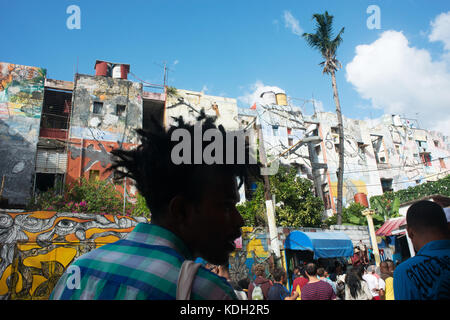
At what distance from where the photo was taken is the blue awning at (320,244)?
14.5 meters

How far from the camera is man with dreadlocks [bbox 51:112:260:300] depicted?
1054 millimetres

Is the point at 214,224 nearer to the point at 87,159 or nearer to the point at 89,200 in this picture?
the point at 89,200

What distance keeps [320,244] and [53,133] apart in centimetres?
1801

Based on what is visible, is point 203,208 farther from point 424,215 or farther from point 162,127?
point 424,215

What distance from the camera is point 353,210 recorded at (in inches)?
1005

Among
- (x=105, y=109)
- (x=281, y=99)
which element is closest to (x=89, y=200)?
(x=105, y=109)

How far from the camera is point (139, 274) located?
108cm

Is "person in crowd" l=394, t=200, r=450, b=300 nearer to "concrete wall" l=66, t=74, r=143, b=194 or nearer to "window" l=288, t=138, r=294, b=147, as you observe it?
"concrete wall" l=66, t=74, r=143, b=194

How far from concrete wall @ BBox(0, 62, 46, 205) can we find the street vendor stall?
1551cm

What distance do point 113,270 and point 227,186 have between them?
63cm

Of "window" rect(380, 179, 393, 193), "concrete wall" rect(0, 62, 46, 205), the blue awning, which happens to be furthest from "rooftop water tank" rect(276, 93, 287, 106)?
"concrete wall" rect(0, 62, 46, 205)

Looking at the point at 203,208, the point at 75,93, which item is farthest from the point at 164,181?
the point at 75,93

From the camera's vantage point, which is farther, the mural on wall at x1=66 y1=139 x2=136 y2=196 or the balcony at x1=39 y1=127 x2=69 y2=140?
the balcony at x1=39 y1=127 x2=69 y2=140

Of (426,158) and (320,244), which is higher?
(426,158)
